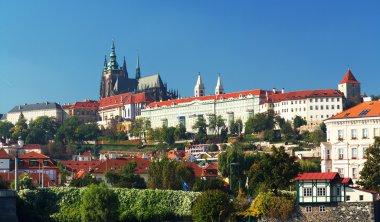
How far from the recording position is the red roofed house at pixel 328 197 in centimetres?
4812

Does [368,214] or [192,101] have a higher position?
[192,101]

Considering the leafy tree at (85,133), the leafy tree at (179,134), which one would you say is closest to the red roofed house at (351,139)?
the leafy tree at (179,134)

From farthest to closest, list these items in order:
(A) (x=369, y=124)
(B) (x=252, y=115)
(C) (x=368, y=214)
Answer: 1. (B) (x=252, y=115)
2. (A) (x=369, y=124)
3. (C) (x=368, y=214)

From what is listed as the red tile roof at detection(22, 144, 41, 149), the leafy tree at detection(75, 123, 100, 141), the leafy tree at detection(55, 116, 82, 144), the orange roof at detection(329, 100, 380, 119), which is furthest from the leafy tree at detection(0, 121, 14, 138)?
the orange roof at detection(329, 100, 380, 119)

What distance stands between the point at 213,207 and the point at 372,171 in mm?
13081

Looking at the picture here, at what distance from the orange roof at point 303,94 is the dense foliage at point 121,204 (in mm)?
108673

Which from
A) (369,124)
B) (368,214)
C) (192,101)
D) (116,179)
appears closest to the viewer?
(368,214)

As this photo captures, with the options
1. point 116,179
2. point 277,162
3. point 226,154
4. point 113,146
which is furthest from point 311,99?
point 277,162

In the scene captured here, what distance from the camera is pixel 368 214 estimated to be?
156ft

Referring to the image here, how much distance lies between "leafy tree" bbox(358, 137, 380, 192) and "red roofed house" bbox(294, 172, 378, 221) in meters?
5.36

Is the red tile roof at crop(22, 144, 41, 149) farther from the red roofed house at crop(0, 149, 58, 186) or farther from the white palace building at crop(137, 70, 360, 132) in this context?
the red roofed house at crop(0, 149, 58, 186)

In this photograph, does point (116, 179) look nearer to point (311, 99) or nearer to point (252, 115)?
point (311, 99)

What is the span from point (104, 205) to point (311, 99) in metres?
114

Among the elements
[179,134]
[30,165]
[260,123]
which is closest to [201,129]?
[179,134]
